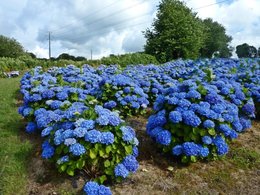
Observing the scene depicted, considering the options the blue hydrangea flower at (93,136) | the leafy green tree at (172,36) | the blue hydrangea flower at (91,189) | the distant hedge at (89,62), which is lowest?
the blue hydrangea flower at (91,189)

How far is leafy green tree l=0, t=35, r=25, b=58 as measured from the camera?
3969cm

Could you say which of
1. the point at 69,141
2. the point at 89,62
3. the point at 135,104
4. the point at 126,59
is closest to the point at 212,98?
the point at 135,104

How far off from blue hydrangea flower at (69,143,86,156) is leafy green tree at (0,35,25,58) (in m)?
39.5

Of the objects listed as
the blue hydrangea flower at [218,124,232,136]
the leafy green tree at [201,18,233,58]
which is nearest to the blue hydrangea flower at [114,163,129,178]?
the blue hydrangea flower at [218,124,232,136]

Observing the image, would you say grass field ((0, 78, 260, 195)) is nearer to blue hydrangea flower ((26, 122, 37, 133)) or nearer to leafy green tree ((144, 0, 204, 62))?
blue hydrangea flower ((26, 122, 37, 133))

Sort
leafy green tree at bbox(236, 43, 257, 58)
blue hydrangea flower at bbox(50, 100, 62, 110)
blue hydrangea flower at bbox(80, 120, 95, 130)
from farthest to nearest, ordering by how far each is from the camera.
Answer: leafy green tree at bbox(236, 43, 257, 58)
blue hydrangea flower at bbox(50, 100, 62, 110)
blue hydrangea flower at bbox(80, 120, 95, 130)

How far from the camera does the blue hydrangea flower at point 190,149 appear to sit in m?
3.76

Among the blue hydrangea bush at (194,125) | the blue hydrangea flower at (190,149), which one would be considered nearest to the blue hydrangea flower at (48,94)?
the blue hydrangea bush at (194,125)

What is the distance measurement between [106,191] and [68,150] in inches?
23.3

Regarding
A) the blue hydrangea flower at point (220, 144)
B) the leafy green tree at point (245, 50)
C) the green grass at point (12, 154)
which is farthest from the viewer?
the leafy green tree at point (245, 50)

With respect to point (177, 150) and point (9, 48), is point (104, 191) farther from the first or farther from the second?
point (9, 48)

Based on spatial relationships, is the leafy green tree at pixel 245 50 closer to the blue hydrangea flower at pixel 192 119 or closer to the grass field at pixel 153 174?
the grass field at pixel 153 174

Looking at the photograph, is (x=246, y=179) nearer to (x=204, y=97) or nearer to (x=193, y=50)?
(x=204, y=97)

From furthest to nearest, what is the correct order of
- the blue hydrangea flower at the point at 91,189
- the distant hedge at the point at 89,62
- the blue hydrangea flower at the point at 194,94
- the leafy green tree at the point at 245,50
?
the leafy green tree at the point at 245,50 → the distant hedge at the point at 89,62 → the blue hydrangea flower at the point at 194,94 → the blue hydrangea flower at the point at 91,189
